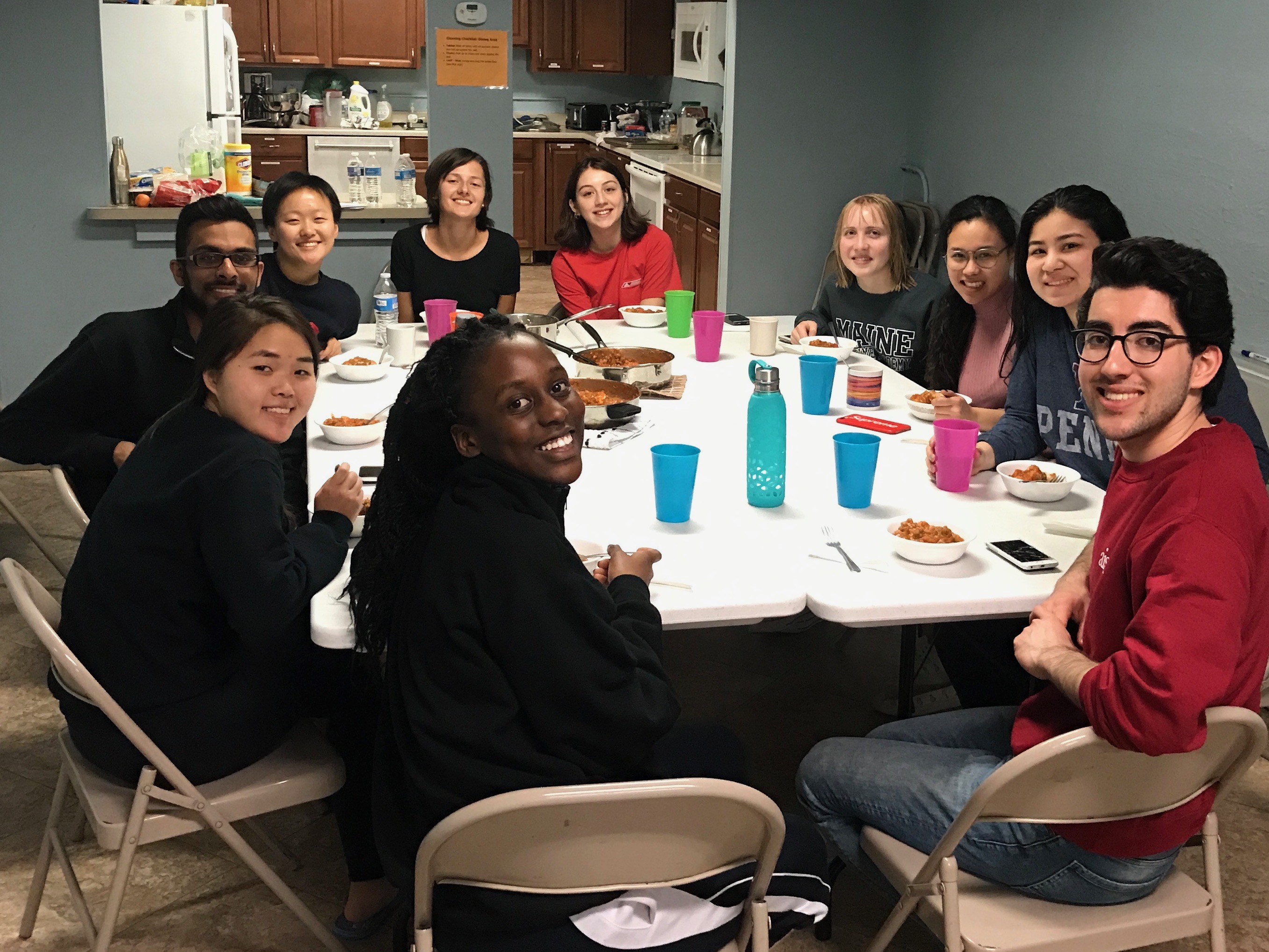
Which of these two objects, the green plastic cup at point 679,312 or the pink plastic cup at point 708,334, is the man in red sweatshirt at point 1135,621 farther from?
the green plastic cup at point 679,312

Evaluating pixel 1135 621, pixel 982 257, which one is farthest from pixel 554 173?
pixel 1135 621

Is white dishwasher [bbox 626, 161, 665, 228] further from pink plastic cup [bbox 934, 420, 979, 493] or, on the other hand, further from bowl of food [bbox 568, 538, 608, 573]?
bowl of food [bbox 568, 538, 608, 573]

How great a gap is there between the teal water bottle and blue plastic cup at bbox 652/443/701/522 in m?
0.13

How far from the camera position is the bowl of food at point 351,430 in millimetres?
2432

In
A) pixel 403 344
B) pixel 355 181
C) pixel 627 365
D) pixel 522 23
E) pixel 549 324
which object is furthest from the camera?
pixel 522 23

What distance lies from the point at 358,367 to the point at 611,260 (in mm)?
1393

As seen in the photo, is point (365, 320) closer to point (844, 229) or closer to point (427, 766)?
point (844, 229)

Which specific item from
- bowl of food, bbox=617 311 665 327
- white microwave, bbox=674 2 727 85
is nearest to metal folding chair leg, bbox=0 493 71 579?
bowl of food, bbox=617 311 665 327

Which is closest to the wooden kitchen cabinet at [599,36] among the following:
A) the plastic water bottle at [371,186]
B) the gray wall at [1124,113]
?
the gray wall at [1124,113]

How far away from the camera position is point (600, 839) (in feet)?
4.30

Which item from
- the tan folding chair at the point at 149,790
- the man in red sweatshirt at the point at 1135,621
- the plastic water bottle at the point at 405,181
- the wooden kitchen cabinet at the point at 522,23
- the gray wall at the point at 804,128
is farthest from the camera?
the wooden kitchen cabinet at the point at 522,23

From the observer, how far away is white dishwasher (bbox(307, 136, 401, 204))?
787cm

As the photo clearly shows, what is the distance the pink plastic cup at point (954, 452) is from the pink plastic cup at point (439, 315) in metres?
1.48

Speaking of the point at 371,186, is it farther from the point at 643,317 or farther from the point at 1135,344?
the point at 1135,344
